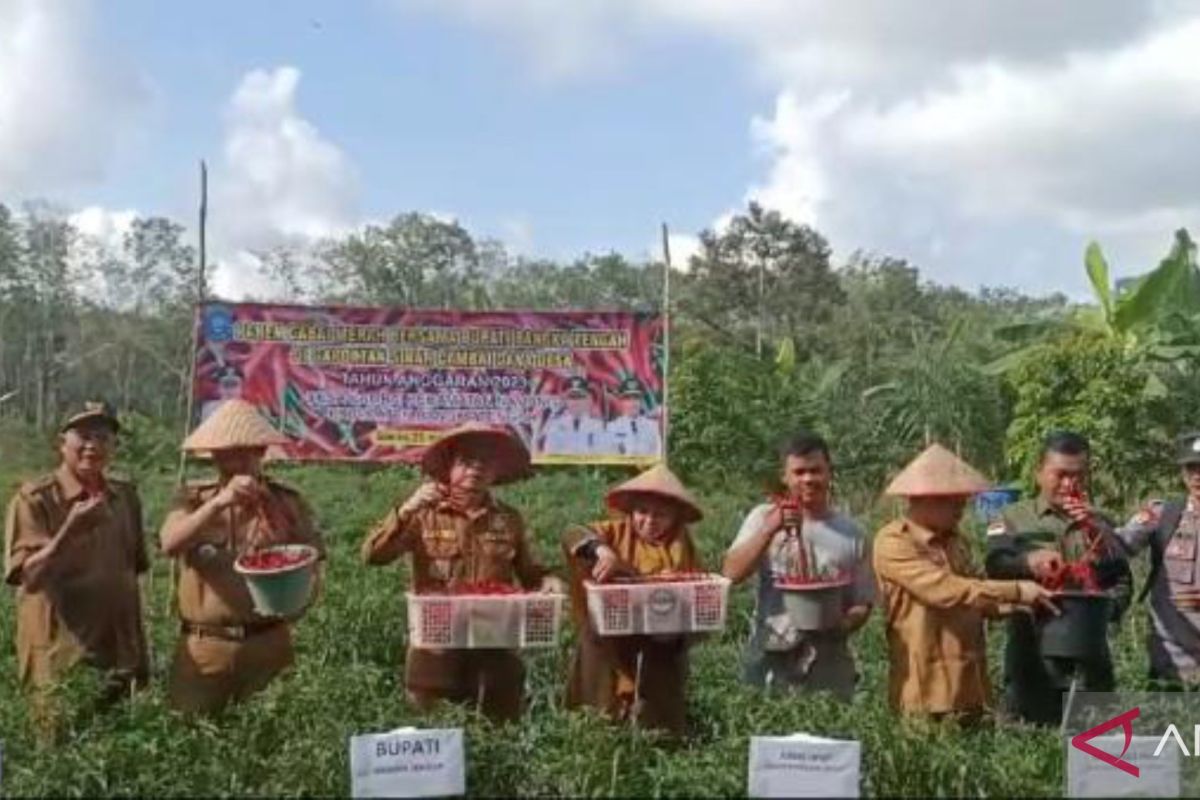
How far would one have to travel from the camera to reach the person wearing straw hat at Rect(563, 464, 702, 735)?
191 inches

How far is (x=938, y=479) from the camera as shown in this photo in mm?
4938

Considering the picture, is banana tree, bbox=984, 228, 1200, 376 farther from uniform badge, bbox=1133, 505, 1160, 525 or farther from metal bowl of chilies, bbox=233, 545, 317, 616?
metal bowl of chilies, bbox=233, 545, 317, 616

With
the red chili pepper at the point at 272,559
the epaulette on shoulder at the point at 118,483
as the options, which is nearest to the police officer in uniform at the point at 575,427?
the epaulette on shoulder at the point at 118,483

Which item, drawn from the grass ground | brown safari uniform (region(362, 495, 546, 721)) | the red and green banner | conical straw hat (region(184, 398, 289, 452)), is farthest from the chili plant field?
the red and green banner

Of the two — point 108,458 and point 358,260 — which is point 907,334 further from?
point 108,458

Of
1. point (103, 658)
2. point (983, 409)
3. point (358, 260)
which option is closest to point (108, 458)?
point (103, 658)

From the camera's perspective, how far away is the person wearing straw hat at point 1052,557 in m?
4.95

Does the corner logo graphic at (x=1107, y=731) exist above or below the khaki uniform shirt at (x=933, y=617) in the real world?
below

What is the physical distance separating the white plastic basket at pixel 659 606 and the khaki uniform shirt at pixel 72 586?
1.62m

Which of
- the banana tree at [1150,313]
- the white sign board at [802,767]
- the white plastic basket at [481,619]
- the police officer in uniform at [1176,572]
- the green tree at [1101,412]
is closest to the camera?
the white sign board at [802,767]

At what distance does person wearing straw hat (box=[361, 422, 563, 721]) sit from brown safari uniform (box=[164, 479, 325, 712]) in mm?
297

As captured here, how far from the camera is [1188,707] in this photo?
4.92 m

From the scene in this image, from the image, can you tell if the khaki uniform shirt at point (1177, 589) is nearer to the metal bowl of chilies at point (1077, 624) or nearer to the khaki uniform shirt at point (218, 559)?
the metal bowl of chilies at point (1077, 624)

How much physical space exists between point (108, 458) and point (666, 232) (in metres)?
5.94
